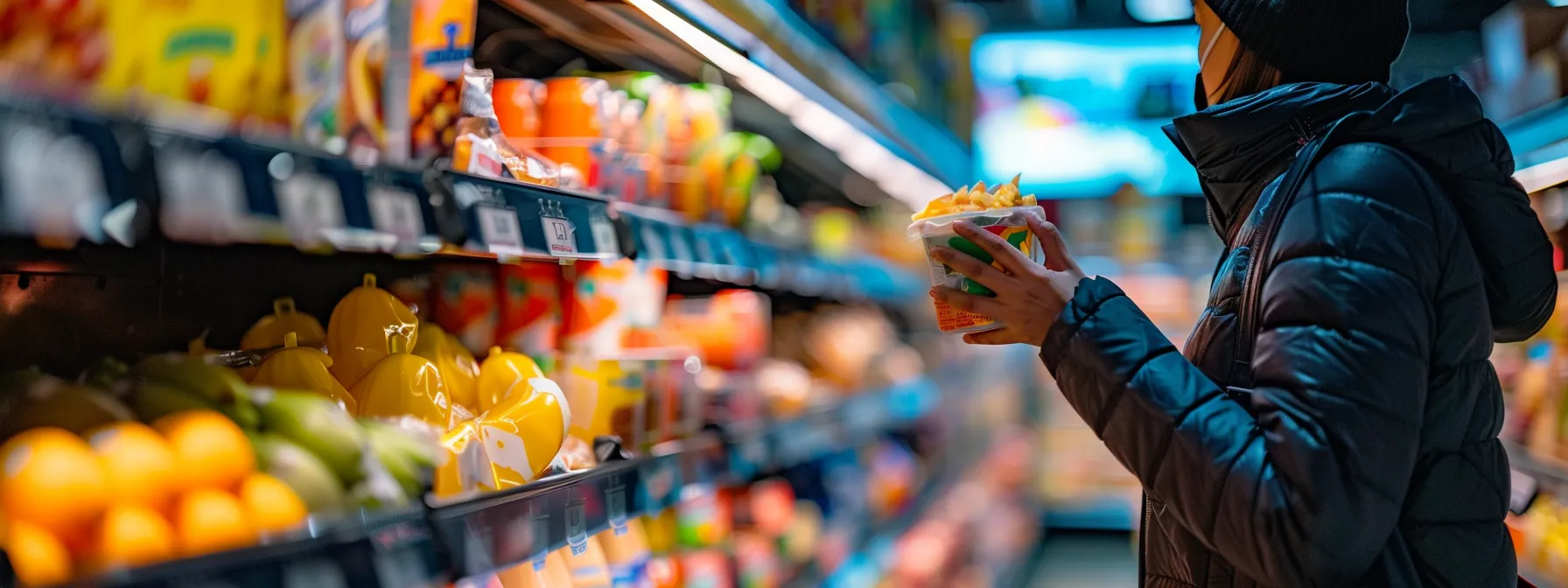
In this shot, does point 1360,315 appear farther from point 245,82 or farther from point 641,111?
point 641,111

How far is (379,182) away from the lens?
0.85m

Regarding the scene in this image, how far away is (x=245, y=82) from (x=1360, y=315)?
864 millimetres

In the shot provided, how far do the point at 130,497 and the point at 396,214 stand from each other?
0.26m

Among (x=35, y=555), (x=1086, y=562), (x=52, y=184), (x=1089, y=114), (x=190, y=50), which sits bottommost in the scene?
(x=1086, y=562)

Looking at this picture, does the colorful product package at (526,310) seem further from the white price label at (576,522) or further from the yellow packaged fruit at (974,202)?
the yellow packaged fruit at (974,202)

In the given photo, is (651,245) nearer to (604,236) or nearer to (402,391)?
(604,236)

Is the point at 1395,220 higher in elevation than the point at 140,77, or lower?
lower

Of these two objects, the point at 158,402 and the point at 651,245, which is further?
the point at 651,245

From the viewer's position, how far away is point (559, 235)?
3.64 feet

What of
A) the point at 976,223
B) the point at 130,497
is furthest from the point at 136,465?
the point at 976,223

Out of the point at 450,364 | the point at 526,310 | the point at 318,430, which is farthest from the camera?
the point at 526,310

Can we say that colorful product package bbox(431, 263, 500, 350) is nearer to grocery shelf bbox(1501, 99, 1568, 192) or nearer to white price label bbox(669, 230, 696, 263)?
white price label bbox(669, 230, 696, 263)

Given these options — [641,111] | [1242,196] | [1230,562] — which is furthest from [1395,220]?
[641,111]

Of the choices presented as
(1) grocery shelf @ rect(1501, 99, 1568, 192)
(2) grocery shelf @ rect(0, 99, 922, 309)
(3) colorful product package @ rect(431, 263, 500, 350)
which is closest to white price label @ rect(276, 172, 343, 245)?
(2) grocery shelf @ rect(0, 99, 922, 309)
